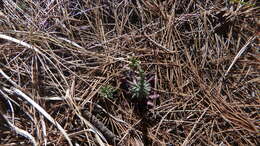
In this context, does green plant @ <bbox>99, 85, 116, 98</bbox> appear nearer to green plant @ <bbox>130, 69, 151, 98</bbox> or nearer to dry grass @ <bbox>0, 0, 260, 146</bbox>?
dry grass @ <bbox>0, 0, 260, 146</bbox>

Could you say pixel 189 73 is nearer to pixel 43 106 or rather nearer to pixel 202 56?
pixel 202 56

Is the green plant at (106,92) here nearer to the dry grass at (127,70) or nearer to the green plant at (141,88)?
the dry grass at (127,70)

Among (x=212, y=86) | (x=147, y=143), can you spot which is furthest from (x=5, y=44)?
(x=212, y=86)

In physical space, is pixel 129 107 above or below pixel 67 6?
below

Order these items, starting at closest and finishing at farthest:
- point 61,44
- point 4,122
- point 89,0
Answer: point 4,122 → point 61,44 → point 89,0

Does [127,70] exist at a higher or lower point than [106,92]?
higher

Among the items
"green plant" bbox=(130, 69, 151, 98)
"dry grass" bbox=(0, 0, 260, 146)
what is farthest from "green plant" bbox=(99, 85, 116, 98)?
"green plant" bbox=(130, 69, 151, 98)

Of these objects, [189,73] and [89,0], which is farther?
[89,0]

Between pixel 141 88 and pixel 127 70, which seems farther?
pixel 127 70
